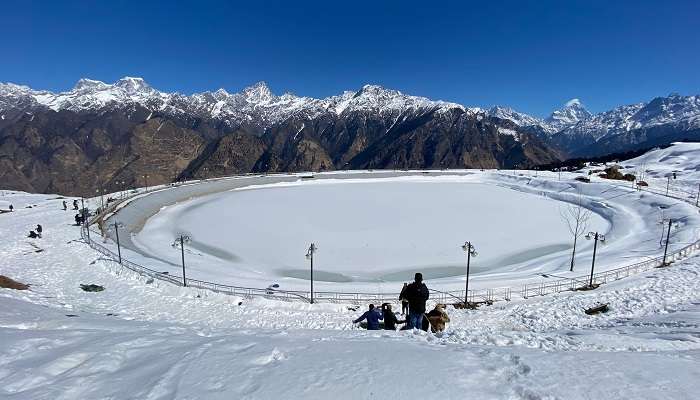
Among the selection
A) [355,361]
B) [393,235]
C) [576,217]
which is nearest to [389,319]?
[355,361]

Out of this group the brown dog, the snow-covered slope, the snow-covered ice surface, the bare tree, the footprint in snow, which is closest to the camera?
the snow-covered slope

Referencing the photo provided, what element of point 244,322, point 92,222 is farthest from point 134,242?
point 244,322

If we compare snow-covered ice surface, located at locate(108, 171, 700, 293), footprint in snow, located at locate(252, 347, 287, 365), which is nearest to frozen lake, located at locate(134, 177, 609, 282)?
snow-covered ice surface, located at locate(108, 171, 700, 293)

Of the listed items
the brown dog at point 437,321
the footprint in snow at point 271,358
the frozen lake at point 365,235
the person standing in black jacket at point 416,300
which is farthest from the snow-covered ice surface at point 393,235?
the footprint in snow at point 271,358

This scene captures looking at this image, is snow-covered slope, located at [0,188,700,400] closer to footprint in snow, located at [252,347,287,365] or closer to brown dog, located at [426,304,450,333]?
footprint in snow, located at [252,347,287,365]

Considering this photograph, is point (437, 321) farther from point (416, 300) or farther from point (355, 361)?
point (355, 361)

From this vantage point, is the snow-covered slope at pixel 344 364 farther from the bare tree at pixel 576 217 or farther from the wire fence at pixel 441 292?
the bare tree at pixel 576 217
